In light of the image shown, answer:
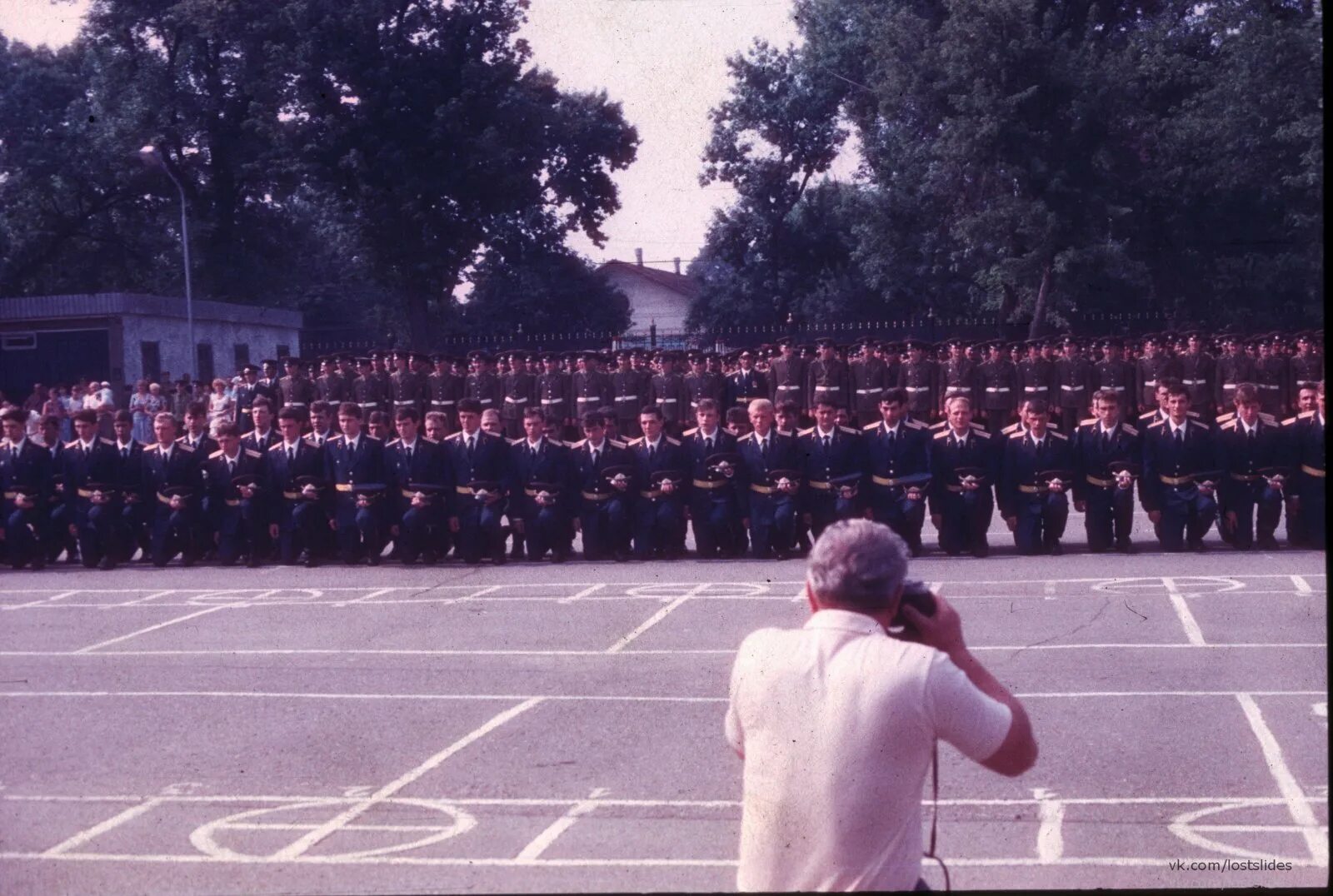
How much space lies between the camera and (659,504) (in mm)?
18234

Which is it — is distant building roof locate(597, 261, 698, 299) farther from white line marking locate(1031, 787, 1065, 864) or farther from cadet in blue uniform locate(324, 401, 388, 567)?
white line marking locate(1031, 787, 1065, 864)

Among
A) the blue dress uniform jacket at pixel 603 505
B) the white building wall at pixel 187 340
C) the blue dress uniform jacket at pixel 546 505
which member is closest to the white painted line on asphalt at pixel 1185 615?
the blue dress uniform jacket at pixel 603 505

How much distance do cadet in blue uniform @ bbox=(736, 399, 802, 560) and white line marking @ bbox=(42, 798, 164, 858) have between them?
1026 cm

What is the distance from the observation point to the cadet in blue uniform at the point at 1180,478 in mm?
17312

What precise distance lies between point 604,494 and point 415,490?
2.09 metres

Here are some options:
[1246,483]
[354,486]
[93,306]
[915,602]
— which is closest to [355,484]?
[354,486]

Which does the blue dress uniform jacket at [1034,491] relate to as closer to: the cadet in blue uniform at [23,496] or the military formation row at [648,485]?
the military formation row at [648,485]

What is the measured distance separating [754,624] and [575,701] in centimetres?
302

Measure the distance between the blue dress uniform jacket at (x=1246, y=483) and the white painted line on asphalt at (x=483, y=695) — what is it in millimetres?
7420

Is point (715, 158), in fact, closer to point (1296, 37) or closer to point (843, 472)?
point (1296, 37)

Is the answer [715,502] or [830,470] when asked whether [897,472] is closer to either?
[830,470]

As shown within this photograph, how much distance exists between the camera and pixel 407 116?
37594 mm

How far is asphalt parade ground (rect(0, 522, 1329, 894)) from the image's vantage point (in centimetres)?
728

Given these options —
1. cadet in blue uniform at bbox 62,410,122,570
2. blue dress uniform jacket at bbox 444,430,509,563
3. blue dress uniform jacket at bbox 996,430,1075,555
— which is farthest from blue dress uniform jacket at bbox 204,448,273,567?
blue dress uniform jacket at bbox 996,430,1075,555
